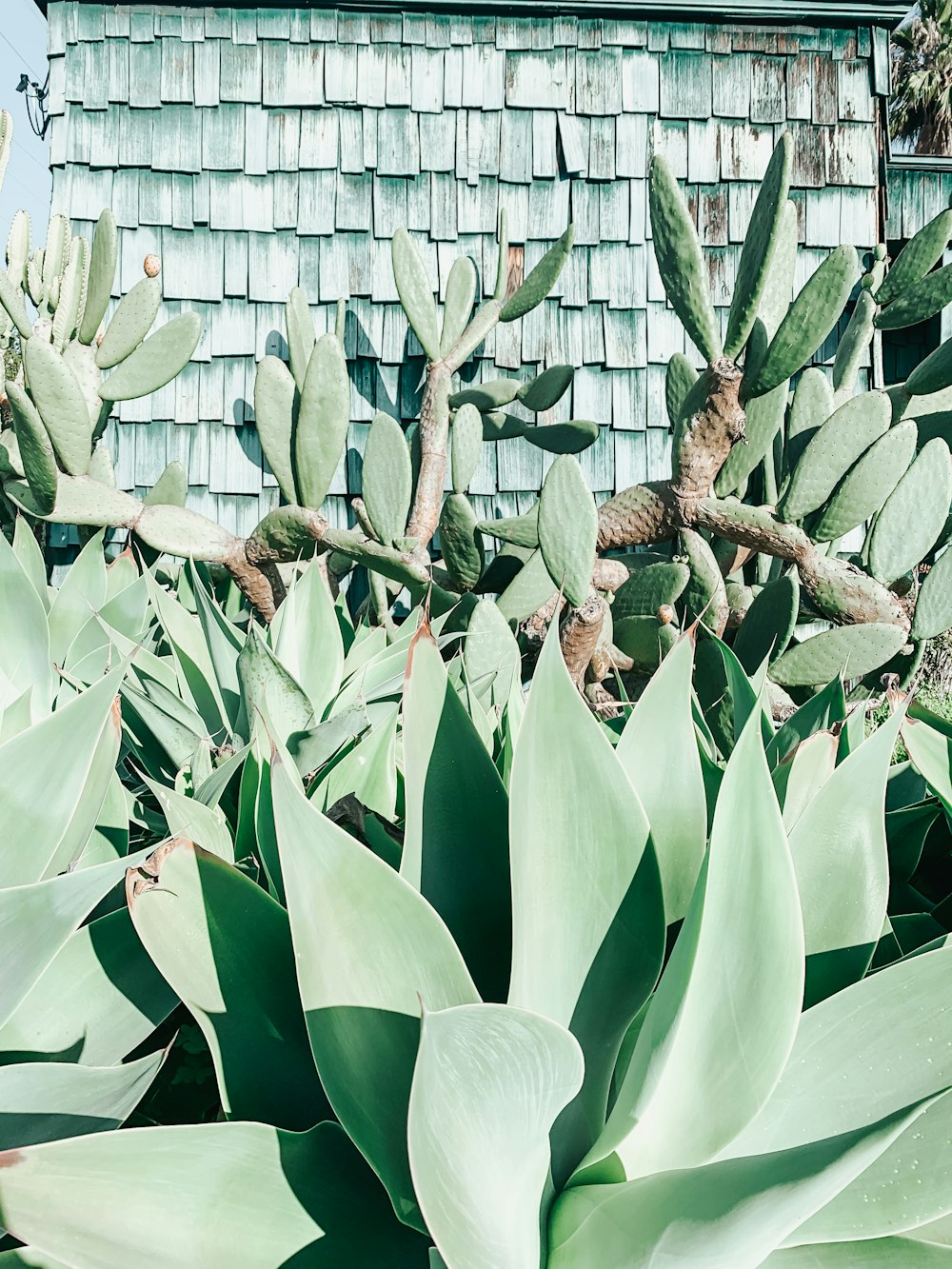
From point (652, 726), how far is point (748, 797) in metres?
0.19

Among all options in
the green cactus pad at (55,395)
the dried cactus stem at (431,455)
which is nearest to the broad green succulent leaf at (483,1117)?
the dried cactus stem at (431,455)

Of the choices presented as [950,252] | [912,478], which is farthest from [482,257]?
[912,478]

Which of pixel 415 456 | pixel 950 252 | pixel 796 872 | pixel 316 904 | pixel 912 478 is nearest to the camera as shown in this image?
pixel 316 904

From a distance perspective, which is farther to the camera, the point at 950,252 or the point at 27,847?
the point at 950,252

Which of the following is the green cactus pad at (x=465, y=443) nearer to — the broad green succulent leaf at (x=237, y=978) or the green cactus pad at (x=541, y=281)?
the green cactus pad at (x=541, y=281)

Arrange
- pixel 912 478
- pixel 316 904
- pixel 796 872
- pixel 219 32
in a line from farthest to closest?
1. pixel 219 32
2. pixel 912 478
3. pixel 796 872
4. pixel 316 904

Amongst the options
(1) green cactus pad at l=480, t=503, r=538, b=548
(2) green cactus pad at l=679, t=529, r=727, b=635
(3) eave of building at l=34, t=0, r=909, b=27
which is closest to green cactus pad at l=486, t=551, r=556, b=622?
(1) green cactus pad at l=480, t=503, r=538, b=548

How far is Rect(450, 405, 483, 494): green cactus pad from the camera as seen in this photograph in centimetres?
375

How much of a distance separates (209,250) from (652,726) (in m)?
5.11

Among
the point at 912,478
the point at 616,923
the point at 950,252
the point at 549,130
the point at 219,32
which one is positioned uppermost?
the point at 219,32

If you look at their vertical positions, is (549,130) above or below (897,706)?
above

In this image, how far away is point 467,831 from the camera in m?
0.63

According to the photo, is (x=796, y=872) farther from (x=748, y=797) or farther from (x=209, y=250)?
(x=209, y=250)

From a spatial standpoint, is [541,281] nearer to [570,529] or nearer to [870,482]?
[870,482]
